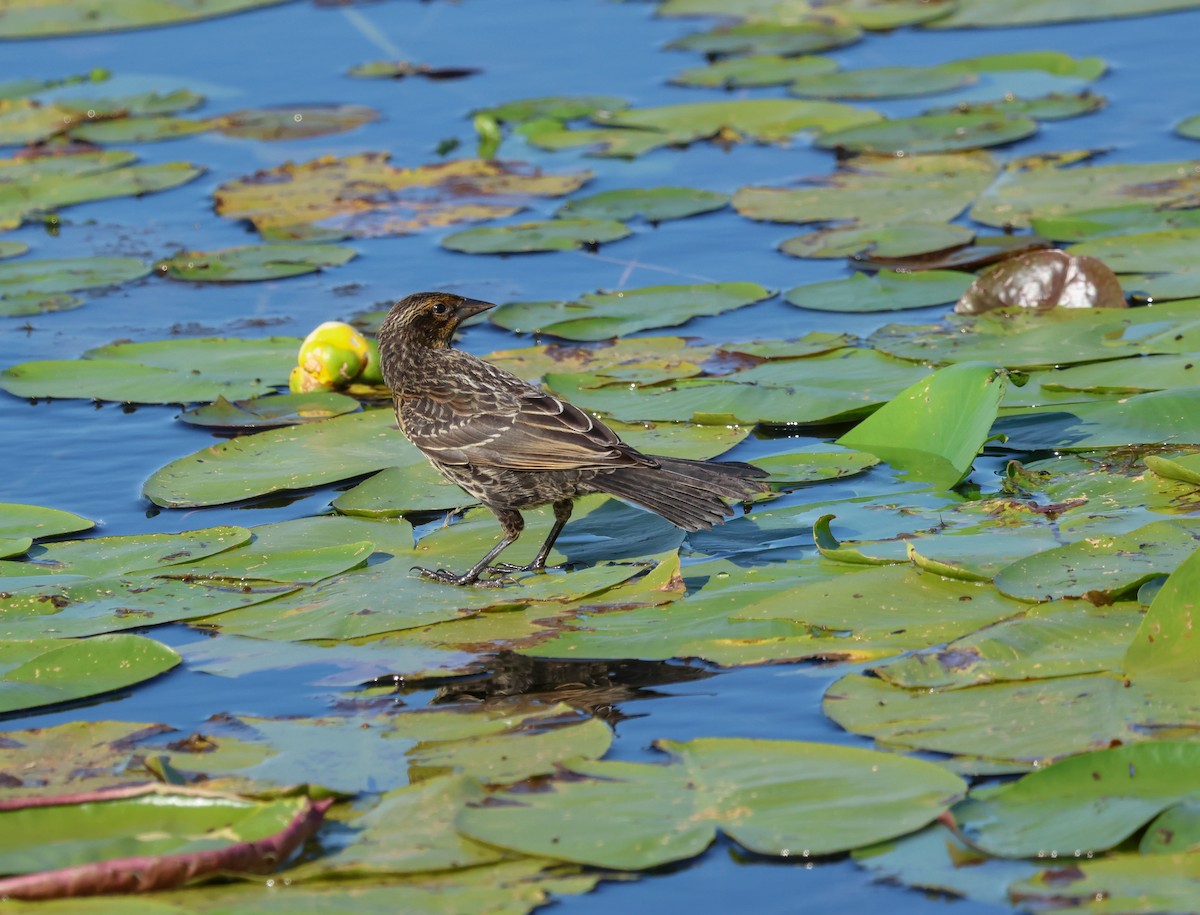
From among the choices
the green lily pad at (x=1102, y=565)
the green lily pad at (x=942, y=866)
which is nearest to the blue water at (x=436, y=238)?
the green lily pad at (x=942, y=866)

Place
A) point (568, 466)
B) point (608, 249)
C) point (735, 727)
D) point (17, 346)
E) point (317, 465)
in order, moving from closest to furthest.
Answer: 1. point (735, 727)
2. point (568, 466)
3. point (317, 465)
4. point (17, 346)
5. point (608, 249)

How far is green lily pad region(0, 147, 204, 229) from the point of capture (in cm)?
1174

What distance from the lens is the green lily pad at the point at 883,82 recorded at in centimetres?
1291

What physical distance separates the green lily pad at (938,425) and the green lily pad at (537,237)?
3674 millimetres

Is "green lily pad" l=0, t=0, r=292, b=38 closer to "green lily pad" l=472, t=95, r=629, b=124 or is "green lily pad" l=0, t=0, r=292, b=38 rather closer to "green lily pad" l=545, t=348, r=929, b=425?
"green lily pad" l=472, t=95, r=629, b=124

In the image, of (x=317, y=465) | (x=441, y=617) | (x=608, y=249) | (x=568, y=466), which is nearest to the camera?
(x=441, y=617)

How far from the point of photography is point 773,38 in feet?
49.3

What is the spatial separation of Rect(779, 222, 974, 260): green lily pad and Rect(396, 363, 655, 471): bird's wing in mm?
3452

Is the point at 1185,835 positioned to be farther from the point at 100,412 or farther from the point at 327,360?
the point at 100,412

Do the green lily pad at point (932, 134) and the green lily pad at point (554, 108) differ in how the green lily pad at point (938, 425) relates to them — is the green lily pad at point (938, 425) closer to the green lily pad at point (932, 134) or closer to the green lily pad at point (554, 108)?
the green lily pad at point (932, 134)

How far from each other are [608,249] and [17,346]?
3.50m

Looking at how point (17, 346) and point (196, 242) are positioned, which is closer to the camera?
point (17, 346)

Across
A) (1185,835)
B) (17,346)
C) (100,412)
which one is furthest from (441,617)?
(17,346)

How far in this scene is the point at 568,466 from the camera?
6.08 m
